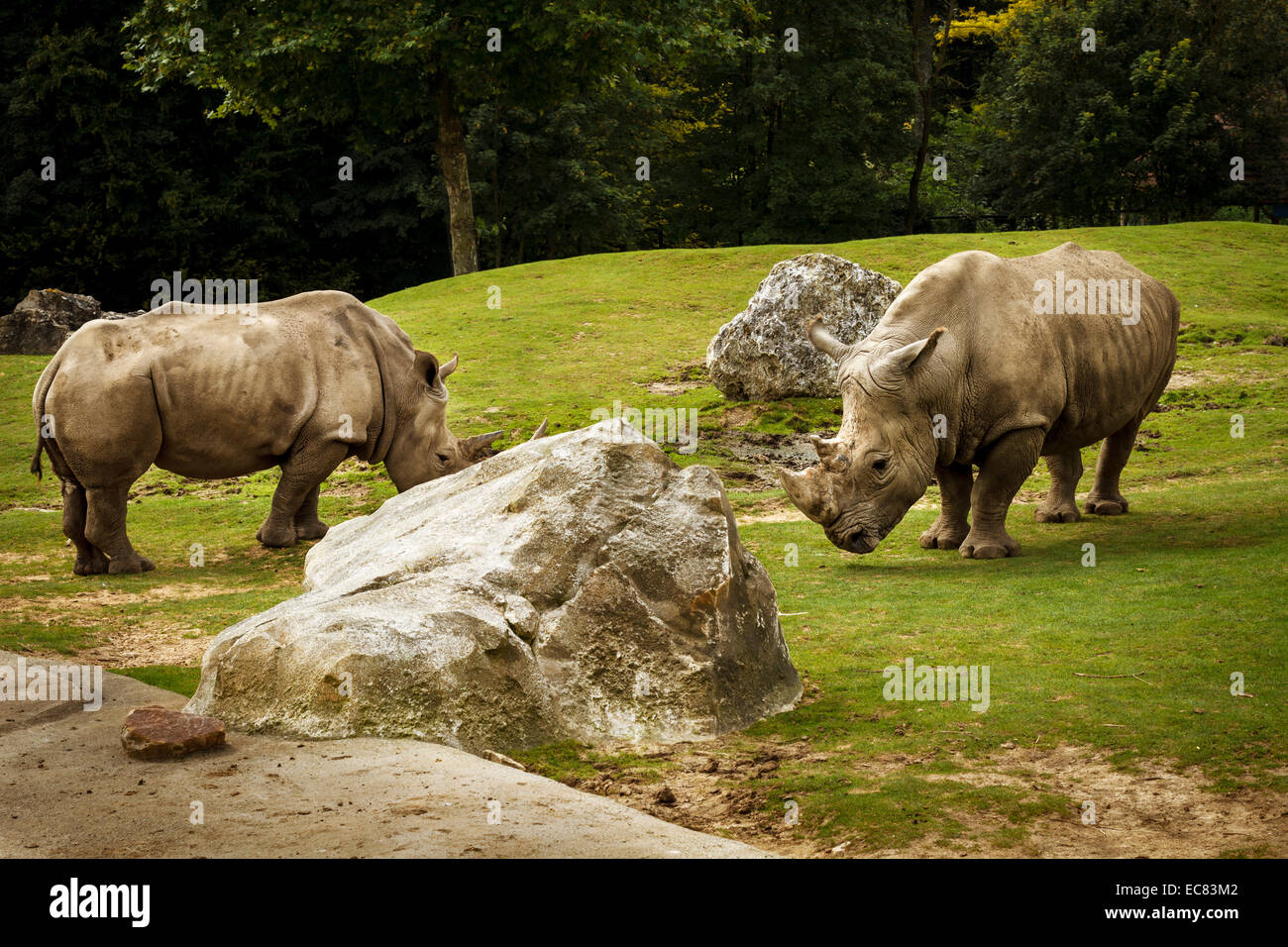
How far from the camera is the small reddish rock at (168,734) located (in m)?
5.88

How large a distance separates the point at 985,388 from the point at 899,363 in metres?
1.02

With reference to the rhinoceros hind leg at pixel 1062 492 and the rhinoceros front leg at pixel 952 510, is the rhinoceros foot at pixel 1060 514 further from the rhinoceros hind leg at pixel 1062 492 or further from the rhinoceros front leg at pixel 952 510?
the rhinoceros front leg at pixel 952 510

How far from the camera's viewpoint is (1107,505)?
1259cm

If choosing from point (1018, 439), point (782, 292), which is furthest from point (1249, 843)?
point (782, 292)

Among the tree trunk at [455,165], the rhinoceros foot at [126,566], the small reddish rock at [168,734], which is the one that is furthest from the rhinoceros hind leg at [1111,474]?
the tree trunk at [455,165]

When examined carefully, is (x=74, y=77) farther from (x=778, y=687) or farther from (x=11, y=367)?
(x=778, y=687)

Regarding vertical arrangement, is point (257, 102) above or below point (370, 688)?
above

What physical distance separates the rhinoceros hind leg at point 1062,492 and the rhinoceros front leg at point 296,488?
6.86 metres

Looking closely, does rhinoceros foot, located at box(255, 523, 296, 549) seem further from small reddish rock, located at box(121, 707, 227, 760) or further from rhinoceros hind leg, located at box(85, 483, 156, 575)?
small reddish rock, located at box(121, 707, 227, 760)

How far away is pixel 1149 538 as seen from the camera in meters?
11.0

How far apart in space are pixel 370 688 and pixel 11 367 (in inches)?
773

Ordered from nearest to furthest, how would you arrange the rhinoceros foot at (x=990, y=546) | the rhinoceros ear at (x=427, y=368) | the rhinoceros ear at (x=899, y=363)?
1. the rhinoceros ear at (x=899, y=363)
2. the rhinoceros foot at (x=990, y=546)
3. the rhinoceros ear at (x=427, y=368)

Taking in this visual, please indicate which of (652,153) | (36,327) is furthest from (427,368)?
(652,153)

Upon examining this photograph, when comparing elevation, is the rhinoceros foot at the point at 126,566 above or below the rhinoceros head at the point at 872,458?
below
